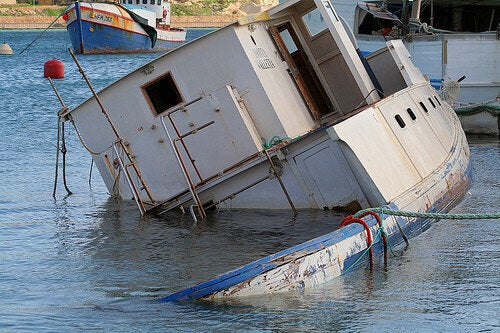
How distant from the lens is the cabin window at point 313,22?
1995 centimetres

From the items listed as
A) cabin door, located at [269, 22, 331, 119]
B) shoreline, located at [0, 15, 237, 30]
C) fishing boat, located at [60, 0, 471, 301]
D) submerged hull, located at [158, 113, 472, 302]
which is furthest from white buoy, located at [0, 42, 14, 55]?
submerged hull, located at [158, 113, 472, 302]

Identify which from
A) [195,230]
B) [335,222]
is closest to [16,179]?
[195,230]

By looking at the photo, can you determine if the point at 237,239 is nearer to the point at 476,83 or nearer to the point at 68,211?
the point at 68,211

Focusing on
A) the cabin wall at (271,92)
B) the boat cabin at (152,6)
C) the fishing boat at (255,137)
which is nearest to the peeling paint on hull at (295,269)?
the fishing boat at (255,137)

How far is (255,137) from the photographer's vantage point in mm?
17172

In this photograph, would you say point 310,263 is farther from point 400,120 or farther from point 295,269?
point 400,120

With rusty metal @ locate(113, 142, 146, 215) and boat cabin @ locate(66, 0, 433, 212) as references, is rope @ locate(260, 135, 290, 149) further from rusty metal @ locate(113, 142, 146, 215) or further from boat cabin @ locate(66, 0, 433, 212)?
rusty metal @ locate(113, 142, 146, 215)

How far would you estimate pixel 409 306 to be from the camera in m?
12.3

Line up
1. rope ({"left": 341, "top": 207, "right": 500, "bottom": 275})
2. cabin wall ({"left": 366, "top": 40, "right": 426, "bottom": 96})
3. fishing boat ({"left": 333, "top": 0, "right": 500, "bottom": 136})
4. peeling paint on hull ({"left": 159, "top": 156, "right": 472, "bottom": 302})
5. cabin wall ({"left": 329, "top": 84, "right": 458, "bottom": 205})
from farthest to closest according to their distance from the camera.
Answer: fishing boat ({"left": 333, "top": 0, "right": 500, "bottom": 136}) → cabin wall ({"left": 366, "top": 40, "right": 426, "bottom": 96}) → cabin wall ({"left": 329, "top": 84, "right": 458, "bottom": 205}) → rope ({"left": 341, "top": 207, "right": 500, "bottom": 275}) → peeling paint on hull ({"left": 159, "top": 156, "right": 472, "bottom": 302})

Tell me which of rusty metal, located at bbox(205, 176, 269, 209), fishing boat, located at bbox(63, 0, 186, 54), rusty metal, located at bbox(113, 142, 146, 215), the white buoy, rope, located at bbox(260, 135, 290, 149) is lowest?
rusty metal, located at bbox(205, 176, 269, 209)

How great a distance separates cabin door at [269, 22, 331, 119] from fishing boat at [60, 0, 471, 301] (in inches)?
2.7

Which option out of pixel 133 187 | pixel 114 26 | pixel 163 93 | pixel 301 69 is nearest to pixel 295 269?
pixel 133 187

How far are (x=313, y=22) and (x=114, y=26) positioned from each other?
60194 mm

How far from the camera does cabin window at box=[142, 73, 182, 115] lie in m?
17.7
